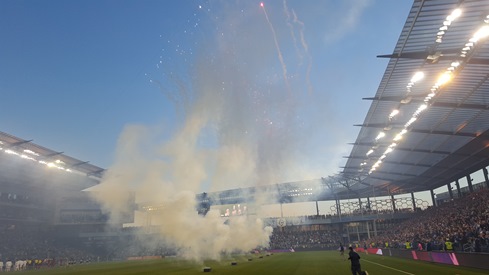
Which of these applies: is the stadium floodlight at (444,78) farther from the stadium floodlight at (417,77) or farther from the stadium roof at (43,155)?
the stadium roof at (43,155)

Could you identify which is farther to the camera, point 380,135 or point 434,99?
point 380,135

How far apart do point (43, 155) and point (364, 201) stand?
70.7 m

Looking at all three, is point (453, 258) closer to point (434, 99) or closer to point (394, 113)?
point (434, 99)

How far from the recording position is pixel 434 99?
2970cm

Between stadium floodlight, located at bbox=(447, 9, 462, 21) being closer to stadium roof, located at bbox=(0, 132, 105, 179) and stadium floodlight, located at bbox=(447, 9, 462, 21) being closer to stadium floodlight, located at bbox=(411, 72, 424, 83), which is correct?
stadium floodlight, located at bbox=(411, 72, 424, 83)

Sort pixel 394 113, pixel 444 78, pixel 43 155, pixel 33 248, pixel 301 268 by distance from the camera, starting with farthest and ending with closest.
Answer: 1. pixel 33 248
2. pixel 43 155
3. pixel 394 113
4. pixel 301 268
5. pixel 444 78

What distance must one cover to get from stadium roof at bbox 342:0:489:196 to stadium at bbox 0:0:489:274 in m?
0.10

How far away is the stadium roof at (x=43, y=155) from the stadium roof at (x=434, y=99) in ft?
150

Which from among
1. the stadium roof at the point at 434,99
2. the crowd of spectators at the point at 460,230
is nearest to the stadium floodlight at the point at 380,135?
the stadium roof at the point at 434,99

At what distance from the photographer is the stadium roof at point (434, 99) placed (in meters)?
19.9

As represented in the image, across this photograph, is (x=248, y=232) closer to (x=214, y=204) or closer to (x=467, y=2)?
(x=467, y=2)

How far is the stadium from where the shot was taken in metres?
23.3

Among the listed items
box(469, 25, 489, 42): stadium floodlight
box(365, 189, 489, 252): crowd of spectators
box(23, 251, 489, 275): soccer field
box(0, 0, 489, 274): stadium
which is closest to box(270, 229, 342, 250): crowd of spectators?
box(0, 0, 489, 274): stadium

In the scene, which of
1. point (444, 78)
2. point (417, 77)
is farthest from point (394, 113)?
point (444, 78)
